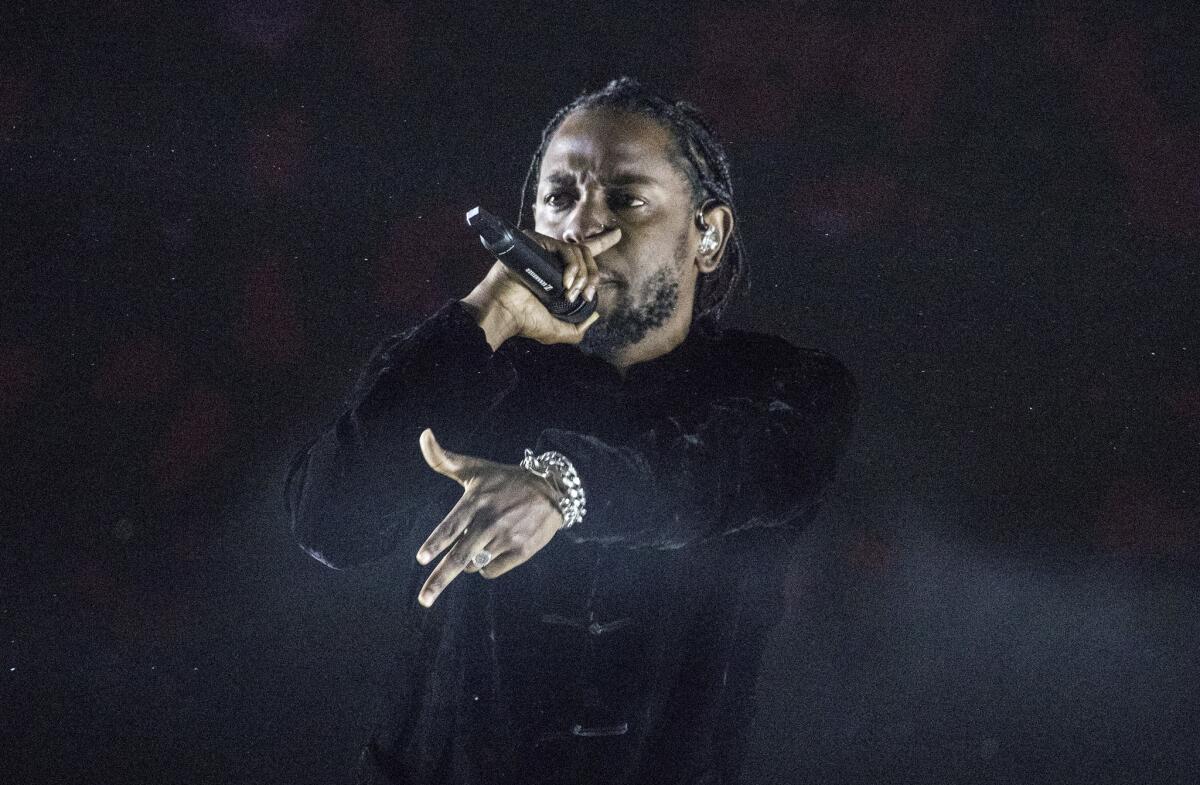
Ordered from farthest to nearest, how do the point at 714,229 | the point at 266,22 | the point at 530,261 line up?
the point at 266,22, the point at 714,229, the point at 530,261

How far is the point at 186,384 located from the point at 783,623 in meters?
1.14

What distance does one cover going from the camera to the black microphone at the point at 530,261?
4.58 ft

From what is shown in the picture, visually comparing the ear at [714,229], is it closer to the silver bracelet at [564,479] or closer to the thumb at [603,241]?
the thumb at [603,241]

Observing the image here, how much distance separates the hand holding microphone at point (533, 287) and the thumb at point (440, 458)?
0.23 m

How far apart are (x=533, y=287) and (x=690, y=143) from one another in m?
0.56

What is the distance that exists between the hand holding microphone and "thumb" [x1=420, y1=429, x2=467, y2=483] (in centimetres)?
23

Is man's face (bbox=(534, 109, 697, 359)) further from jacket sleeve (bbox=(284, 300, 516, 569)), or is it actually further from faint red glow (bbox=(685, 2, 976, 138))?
faint red glow (bbox=(685, 2, 976, 138))

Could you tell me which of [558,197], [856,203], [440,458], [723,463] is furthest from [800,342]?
[440,458]

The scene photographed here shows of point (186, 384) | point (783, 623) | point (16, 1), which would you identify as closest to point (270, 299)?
point (186, 384)

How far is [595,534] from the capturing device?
4.72 feet

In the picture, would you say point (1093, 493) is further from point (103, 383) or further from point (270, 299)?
point (103, 383)

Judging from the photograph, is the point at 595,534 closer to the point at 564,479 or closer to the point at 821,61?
the point at 564,479

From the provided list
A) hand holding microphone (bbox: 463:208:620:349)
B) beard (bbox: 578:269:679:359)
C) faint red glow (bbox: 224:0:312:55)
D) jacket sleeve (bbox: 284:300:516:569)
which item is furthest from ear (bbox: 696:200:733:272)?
faint red glow (bbox: 224:0:312:55)

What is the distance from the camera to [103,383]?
2.10 meters
